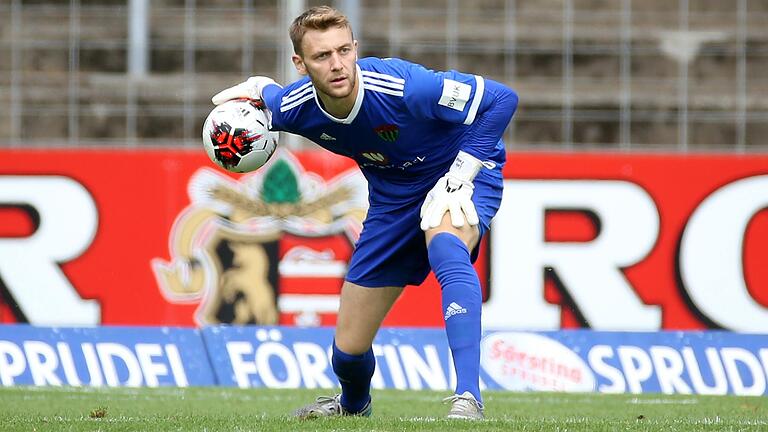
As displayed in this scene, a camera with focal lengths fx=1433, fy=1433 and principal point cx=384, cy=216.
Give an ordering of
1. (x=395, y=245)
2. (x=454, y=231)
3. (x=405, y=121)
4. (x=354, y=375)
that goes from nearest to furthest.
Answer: (x=454, y=231), (x=405, y=121), (x=395, y=245), (x=354, y=375)

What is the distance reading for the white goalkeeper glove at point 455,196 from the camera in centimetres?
643

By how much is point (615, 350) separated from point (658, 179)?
73.9 inches

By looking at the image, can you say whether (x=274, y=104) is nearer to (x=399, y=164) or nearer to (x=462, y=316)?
(x=399, y=164)

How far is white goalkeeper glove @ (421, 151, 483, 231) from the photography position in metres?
6.43

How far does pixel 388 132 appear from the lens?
656cm

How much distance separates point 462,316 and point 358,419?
26.5 inches

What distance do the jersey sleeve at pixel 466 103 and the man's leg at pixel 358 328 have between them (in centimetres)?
88

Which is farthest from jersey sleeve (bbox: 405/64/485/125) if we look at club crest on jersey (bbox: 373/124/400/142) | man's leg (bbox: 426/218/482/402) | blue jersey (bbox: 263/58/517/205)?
man's leg (bbox: 426/218/482/402)

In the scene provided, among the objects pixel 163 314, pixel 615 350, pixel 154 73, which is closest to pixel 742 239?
pixel 615 350

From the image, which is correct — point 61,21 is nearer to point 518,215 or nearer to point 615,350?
point 518,215

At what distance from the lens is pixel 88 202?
38.5ft

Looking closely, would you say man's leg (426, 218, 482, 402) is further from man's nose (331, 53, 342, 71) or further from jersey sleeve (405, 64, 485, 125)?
man's nose (331, 53, 342, 71)

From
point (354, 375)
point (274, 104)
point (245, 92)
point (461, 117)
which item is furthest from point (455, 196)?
point (245, 92)

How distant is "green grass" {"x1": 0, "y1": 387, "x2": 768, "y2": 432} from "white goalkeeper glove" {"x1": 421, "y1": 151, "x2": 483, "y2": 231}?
2.93 feet
